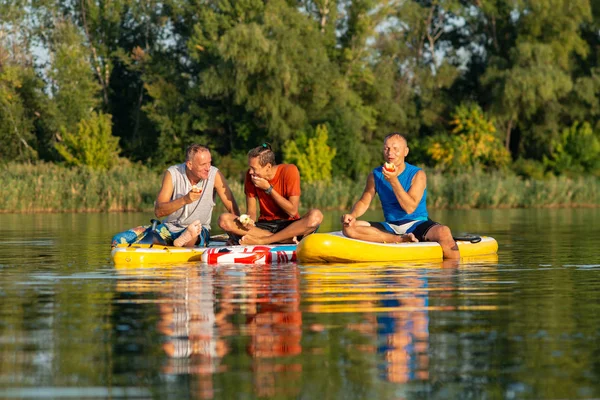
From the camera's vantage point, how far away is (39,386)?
5707 millimetres

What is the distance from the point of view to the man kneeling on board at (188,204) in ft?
45.0

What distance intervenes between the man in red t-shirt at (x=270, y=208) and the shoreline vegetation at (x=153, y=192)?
23.6 metres

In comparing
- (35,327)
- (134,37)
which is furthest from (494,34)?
(35,327)

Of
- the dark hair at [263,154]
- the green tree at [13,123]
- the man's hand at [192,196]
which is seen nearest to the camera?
the man's hand at [192,196]

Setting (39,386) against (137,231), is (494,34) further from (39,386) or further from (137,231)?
(39,386)

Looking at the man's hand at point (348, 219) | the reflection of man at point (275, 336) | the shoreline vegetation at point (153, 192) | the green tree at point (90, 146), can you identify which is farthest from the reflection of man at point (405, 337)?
the green tree at point (90, 146)

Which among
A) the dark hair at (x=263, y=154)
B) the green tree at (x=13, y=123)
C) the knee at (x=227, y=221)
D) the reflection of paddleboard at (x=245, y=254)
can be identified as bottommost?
the reflection of paddleboard at (x=245, y=254)

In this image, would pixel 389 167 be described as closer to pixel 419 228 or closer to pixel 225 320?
pixel 419 228

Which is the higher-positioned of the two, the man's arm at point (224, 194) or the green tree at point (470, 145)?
the green tree at point (470, 145)

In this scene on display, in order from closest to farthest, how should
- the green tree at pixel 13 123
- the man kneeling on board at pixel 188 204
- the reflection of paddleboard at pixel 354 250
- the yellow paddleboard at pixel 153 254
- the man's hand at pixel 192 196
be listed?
the man's hand at pixel 192 196
the reflection of paddleboard at pixel 354 250
the yellow paddleboard at pixel 153 254
the man kneeling on board at pixel 188 204
the green tree at pixel 13 123

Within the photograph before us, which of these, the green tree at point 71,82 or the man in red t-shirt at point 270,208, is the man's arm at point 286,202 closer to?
the man in red t-shirt at point 270,208

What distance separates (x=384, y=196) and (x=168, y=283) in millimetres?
3641

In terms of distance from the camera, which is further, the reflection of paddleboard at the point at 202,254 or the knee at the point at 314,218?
the knee at the point at 314,218

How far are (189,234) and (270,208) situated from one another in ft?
3.30
